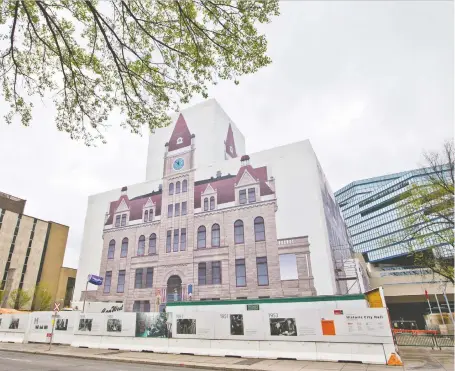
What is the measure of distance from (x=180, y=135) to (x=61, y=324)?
1081 inches

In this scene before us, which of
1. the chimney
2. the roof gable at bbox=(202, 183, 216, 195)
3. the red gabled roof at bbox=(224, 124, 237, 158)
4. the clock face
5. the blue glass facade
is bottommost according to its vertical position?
the roof gable at bbox=(202, 183, 216, 195)

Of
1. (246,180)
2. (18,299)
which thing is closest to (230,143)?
(246,180)

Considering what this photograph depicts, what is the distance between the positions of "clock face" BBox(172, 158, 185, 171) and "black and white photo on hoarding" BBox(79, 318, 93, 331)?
21939 millimetres

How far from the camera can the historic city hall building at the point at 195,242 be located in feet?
94.5

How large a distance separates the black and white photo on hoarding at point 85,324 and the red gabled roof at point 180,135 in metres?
25.4

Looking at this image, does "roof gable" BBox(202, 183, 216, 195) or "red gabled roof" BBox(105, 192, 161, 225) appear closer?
"roof gable" BBox(202, 183, 216, 195)

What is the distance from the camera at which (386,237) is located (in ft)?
324

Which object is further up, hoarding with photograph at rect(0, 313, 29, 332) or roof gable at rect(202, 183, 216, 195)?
roof gable at rect(202, 183, 216, 195)

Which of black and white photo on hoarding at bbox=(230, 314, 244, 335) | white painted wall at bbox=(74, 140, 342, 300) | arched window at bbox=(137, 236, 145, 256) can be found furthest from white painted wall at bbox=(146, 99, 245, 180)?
black and white photo on hoarding at bbox=(230, 314, 244, 335)

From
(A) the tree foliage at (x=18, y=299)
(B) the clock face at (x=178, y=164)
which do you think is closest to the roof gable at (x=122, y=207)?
(B) the clock face at (x=178, y=164)

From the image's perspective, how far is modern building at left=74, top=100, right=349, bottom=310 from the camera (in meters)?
28.4

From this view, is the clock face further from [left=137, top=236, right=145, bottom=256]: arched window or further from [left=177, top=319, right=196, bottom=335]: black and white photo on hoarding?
[left=177, top=319, right=196, bottom=335]: black and white photo on hoarding

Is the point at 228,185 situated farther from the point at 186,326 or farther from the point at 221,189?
the point at 186,326

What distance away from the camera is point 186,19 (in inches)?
326
